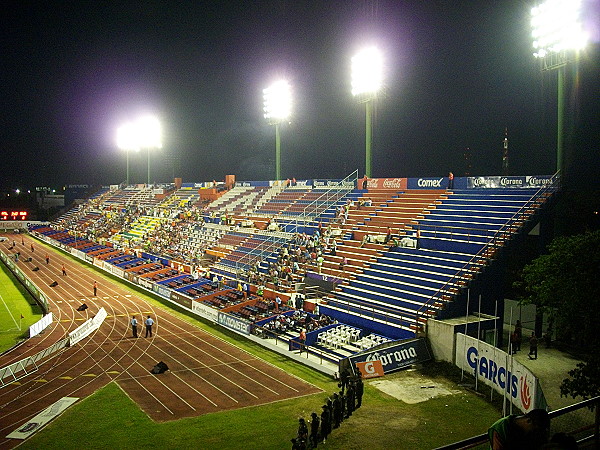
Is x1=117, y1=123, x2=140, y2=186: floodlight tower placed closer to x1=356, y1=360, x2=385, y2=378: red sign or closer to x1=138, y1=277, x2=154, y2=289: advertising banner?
x1=138, y1=277, x2=154, y2=289: advertising banner

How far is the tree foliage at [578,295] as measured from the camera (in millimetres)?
11328

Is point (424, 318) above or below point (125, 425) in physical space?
above

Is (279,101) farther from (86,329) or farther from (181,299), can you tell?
(86,329)

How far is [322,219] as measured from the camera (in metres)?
33.8

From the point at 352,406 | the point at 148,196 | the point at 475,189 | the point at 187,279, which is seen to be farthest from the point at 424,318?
the point at 148,196

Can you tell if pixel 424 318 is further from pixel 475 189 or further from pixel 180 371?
pixel 475 189

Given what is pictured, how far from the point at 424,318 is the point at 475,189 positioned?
11244 millimetres

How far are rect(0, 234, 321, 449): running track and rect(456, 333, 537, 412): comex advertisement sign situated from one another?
5298mm

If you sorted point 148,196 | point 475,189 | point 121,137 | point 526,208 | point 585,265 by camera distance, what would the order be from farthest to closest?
point 121,137, point 148,196, point 475,189, point 526,208, point 585,265

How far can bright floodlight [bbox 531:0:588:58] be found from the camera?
21547mm

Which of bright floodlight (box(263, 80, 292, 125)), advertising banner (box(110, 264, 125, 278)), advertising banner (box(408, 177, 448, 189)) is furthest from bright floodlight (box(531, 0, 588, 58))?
advertising banner (box(110, 264, 125, 278))

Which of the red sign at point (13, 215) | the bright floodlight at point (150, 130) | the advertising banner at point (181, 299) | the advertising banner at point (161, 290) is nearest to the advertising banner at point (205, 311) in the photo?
the advertising banner at point (181, 299)

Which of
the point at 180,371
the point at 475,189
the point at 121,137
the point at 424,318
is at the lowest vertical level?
the point at 180,371

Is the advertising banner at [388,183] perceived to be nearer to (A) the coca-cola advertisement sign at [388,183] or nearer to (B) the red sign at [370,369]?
(A) the coca-cola advertisement sign at [388,183]
